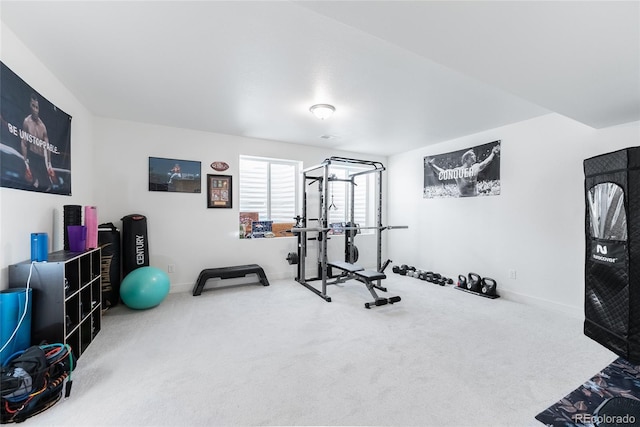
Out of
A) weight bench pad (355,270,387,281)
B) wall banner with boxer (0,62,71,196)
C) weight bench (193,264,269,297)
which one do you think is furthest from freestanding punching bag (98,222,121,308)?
weight bench pad (355,270,387,281)

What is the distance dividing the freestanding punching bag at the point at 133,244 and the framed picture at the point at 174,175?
586 mm

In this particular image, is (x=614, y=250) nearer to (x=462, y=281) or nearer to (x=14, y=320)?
(x=462, y=281)

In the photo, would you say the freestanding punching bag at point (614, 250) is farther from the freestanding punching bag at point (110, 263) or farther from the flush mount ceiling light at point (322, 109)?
the freestanding punching bag at point (110, 263)

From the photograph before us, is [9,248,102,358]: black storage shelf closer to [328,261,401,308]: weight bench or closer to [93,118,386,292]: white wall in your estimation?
[93,118,386,292]: white wall

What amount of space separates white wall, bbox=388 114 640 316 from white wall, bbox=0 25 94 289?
212 inches

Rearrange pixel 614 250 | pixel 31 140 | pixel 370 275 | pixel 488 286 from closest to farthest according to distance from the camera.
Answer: pixel 614 250 < pixel 31 140 < pixel 370 275 < pixel 488 286

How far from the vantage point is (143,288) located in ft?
10.9

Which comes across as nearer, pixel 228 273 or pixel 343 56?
pixel 343 56

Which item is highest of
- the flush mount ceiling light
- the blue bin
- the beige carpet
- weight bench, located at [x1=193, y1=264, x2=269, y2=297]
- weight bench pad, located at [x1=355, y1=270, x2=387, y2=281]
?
the flush mount ceiling light

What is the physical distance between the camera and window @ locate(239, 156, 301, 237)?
4863mm

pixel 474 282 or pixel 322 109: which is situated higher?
pixel 322 109

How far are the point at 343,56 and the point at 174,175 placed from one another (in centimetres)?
323

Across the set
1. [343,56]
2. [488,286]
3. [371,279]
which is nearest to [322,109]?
[343,56]

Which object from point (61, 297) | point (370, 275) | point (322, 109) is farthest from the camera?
point (370, 275)
